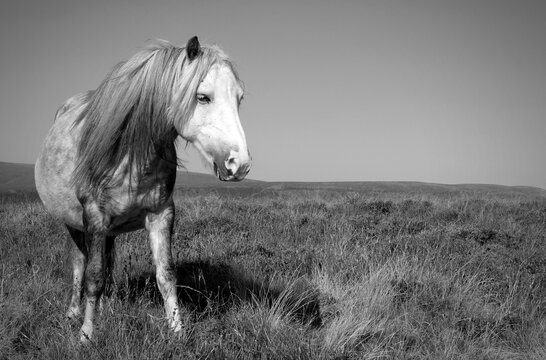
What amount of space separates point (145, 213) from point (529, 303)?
375 centimetres

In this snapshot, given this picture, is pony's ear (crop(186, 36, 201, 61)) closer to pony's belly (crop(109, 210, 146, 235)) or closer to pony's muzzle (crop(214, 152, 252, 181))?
pony's muzzle (crop(214, 152, 252, 181))

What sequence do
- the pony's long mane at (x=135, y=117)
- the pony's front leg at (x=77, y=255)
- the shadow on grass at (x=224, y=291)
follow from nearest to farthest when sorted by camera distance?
the pony's long mane at (x=135, y=117) → the shadow on grass at (x=224, y=291) → the pony's front leg at (x=77, y=255)

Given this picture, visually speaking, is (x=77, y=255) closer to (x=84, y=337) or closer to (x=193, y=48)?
(x=84, y=337)

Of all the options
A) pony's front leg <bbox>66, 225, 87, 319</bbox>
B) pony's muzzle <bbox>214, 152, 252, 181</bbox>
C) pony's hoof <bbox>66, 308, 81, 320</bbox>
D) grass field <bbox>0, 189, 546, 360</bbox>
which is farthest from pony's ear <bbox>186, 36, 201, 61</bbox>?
pony's front leg <bbox>66, 225, 87, 319</bbox>

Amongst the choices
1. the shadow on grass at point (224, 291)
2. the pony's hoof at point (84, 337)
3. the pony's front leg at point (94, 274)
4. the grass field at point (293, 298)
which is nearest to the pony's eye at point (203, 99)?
the pony's front leg at point (94, 274)

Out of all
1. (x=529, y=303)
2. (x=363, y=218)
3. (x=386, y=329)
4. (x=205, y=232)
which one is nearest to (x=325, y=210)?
(x=363, y=218)

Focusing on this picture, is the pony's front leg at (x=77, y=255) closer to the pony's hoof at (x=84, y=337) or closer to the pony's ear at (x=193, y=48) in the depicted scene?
the pony's hoof at (x=84, y=337)

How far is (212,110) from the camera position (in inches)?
107

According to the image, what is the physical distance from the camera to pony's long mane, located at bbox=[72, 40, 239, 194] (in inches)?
117

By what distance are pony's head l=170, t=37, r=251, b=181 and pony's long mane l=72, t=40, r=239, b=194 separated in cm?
7

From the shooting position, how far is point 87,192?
314 cm

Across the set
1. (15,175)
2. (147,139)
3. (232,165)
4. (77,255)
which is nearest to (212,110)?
(232,165)

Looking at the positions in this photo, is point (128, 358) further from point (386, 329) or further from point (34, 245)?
point (34, 245)

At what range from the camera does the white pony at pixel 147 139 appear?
9.12 feet
